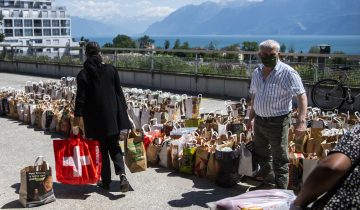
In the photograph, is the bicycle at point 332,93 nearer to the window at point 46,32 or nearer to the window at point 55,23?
the window at point 46,32

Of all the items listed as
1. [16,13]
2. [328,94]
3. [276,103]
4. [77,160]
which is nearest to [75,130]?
[77,160]

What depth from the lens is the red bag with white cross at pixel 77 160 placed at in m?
5.59

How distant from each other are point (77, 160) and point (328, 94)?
7888 millimetres

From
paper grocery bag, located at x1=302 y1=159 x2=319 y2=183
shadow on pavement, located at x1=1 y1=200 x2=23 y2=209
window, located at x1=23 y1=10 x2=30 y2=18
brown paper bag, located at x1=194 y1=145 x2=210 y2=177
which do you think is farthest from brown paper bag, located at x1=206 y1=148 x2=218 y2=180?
window, located at x1=23 y1=10 x2=30 y2=18

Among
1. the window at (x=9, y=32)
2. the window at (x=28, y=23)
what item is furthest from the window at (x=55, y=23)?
the window at (x=9, y=32)

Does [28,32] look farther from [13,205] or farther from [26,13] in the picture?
[13,205]

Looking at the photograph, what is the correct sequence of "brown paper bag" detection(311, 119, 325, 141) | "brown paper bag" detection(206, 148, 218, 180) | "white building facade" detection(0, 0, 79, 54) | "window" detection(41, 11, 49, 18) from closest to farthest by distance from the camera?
"brown paper bag" detection(206, 148, 218, 180)
"brown paper bag" detection(311, 119, 325, 141)
"white building facade" detection(0, 0, 79, 54)
"window" detection(41, 11, 49, 18)

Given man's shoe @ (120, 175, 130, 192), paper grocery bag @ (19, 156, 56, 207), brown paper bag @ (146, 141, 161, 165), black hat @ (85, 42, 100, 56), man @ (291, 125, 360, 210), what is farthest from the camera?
brown paper bag @ (146, 141, 161, 165)

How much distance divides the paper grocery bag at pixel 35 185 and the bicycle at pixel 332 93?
815 centimetres

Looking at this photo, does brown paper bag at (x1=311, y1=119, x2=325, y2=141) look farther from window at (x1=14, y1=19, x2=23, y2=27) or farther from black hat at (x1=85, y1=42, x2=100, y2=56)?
window at (x1=14, y1=19, x2=23, y2=27)

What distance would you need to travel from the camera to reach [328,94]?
449 inches

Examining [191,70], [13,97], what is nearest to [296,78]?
[13,97]

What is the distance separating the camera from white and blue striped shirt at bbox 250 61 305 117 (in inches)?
194

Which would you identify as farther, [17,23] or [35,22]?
[35,22]
